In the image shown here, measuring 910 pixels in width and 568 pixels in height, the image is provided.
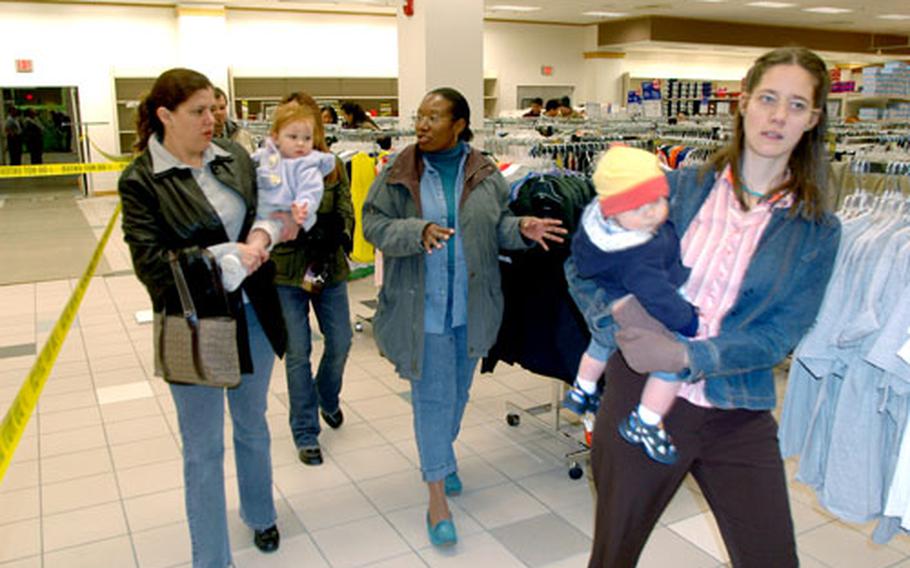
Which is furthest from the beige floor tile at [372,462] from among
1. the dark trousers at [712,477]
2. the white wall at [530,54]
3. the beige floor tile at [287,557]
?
the white wall at [530,54]

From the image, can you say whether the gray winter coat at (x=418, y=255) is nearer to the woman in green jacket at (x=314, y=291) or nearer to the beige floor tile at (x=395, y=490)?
the woman in green jacket at (x=314, y=291)

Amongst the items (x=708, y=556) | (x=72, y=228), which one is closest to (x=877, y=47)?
(x=72, y=228)

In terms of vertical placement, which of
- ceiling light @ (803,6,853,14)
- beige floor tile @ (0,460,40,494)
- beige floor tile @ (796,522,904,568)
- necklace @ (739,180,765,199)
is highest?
ceiling light @ (803,6,853,14)

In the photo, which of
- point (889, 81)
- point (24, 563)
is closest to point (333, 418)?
point (24, 563)

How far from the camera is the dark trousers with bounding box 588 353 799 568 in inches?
66.2

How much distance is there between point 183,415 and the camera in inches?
94.5

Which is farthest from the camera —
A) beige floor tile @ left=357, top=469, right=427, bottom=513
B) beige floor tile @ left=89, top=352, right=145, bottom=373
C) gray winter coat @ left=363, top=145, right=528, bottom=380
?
beige floor tile @ left=89, top=352, right=145, bottom=373

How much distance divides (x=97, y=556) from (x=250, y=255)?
1.47 meters

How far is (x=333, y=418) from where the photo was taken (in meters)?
4.05

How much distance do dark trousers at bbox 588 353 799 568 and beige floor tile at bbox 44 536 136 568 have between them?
199 centimetres

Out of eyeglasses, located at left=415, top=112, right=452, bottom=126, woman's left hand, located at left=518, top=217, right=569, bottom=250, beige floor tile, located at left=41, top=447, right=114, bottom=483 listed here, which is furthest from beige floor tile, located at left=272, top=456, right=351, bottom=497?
eyeglasses, located at left=415, top=112, right=452, bottom=126

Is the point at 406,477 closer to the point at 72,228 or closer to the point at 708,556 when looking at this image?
the point at 708,556

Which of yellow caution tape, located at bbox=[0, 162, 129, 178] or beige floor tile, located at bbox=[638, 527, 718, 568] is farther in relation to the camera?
yellow caution tape, located at bbox=[0, 162, 129, 178]

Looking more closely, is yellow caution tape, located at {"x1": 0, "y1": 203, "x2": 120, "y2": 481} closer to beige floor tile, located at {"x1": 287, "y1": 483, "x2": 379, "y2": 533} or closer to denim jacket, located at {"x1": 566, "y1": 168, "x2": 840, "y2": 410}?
beige floor tile, located at {"x1": 287, "y1": 483, "x2": 379, "y2": 533}
